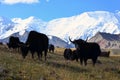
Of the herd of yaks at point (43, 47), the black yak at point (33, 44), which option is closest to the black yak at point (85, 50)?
the herd of yaks at point (43, 47)

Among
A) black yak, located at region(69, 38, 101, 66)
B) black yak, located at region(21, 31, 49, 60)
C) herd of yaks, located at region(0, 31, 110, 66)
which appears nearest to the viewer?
black yak, located at region(21, 31, 49, 60)

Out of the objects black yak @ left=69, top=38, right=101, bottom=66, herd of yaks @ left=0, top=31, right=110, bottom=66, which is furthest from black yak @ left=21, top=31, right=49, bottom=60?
black yak @ left=69, top=38, right=101, bottom=66

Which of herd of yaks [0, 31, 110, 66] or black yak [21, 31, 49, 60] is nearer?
black yak [21, 31, 49, 60]

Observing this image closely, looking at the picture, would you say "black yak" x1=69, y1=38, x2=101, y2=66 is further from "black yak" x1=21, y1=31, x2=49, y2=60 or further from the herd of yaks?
"black yak" x1=21, y1=31, x2=49, y2=60

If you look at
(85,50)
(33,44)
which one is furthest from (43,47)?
(85,50)

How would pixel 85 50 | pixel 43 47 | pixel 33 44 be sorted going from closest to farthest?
pixel 33 44 → pixel 85 50 → pixel 43 47

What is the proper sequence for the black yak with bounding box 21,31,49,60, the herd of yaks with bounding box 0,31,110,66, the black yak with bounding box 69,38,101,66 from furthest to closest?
the black yak with bounding box 69,38,101,66 < the herd of yaks with bounding box 0,31,110,66 < the black yak with bounding box 21,31,49,60

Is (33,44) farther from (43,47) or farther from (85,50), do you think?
(85,50)

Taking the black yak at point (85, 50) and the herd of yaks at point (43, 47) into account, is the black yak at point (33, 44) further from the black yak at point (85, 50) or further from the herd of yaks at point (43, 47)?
the black yak at point (85, 50)

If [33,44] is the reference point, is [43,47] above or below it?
below

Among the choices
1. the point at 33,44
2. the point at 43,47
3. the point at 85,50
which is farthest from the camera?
the point at 43,47

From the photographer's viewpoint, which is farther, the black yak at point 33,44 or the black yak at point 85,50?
the black yak at point 85,50

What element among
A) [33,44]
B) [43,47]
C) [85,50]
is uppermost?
[33,44]

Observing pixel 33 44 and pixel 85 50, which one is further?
pixel 85 50
